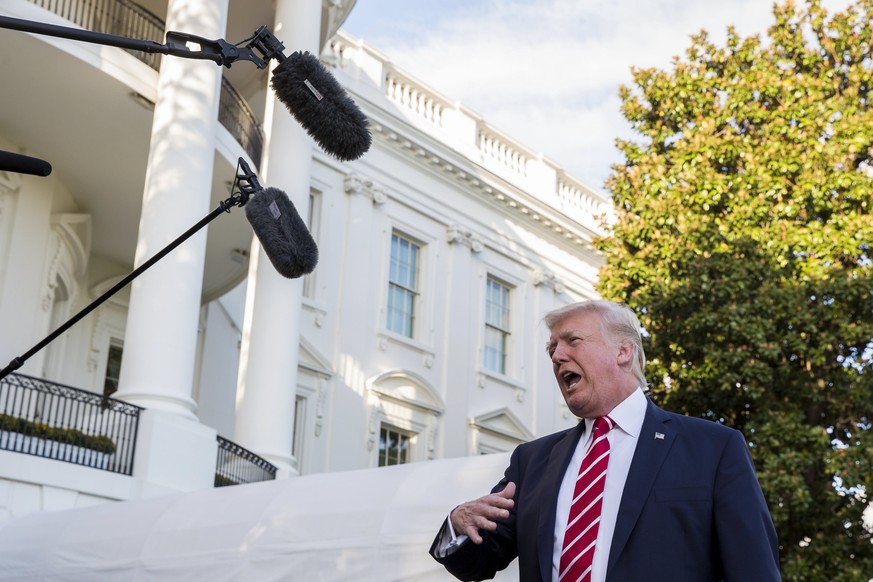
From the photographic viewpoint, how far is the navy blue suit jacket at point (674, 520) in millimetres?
3008

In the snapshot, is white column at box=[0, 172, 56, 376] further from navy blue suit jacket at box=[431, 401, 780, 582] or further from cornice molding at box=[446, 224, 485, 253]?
navy blue suit jacket at box=[431, 401, 780, 582]

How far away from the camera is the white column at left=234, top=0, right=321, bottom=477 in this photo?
14.8 meters

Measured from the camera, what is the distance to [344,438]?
67.6 ft

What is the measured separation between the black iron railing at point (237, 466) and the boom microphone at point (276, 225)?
7564 millimetres

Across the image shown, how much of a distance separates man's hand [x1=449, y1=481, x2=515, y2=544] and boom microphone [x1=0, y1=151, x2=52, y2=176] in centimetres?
163

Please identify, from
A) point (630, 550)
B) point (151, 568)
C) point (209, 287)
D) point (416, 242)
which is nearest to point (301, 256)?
point (151, 568)

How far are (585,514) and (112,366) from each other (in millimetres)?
16616

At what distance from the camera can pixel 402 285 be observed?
2309 centimetres

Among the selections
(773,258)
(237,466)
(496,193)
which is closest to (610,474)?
(237,466)

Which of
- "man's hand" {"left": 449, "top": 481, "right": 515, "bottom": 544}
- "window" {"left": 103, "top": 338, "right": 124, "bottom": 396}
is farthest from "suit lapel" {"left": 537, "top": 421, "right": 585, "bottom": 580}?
"window" {"left": 103, "top": 338, "right": 124, "bottom": 396}

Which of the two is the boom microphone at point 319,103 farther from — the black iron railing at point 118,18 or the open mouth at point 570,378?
the black iron railing at point 118,18

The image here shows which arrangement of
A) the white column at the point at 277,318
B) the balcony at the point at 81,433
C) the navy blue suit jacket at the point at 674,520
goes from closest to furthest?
the navy blue suit jacket at the point at 674,520 → the balcony at the point at 81,433 → the white column at the point at 277,318

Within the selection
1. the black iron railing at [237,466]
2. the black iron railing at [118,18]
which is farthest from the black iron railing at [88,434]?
the black iron railing at [118,18]

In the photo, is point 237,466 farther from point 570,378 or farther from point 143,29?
point 570,378
